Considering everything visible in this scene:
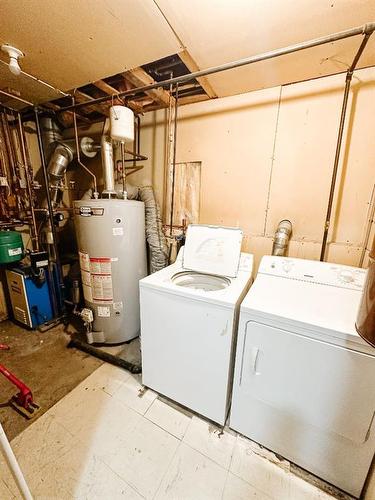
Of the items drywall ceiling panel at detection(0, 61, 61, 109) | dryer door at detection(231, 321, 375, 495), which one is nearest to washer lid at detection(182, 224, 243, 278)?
dryer door at detection(231, 321, 375, 495)

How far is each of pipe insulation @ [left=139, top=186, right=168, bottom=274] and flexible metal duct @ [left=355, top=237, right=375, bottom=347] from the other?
A: 5.57 feet

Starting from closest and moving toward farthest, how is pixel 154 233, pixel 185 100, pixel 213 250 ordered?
pixel 213 250 → pixel 185 100 → pixel 154 233

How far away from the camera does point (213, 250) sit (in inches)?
68.2

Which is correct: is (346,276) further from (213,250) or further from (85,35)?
(85,35)

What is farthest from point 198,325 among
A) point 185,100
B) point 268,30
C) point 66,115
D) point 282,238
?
point 66,115

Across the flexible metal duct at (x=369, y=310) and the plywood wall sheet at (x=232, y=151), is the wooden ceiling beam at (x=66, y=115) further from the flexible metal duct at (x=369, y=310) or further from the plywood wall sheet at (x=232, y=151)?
the flexible metal duct at (x=369, y=310)

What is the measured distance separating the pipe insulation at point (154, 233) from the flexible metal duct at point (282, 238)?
1095 mm

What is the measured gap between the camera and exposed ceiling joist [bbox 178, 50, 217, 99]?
4.72ft

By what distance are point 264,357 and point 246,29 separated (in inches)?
72.6

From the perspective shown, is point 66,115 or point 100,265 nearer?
point 100,265

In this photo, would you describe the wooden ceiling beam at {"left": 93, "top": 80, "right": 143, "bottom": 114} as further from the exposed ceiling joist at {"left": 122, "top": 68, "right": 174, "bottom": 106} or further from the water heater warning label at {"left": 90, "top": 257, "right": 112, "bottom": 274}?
the water heater warning label at {"left": 90, "top": 257, "right": 112, "bottom": 274}

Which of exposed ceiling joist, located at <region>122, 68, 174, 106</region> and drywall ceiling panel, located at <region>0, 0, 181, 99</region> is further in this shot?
exposed ceiling joist, located at <region>122, 68, 174, 106</region>

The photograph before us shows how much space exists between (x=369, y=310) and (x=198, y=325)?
827 millimetres

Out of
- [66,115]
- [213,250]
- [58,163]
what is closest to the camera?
[213,250]
